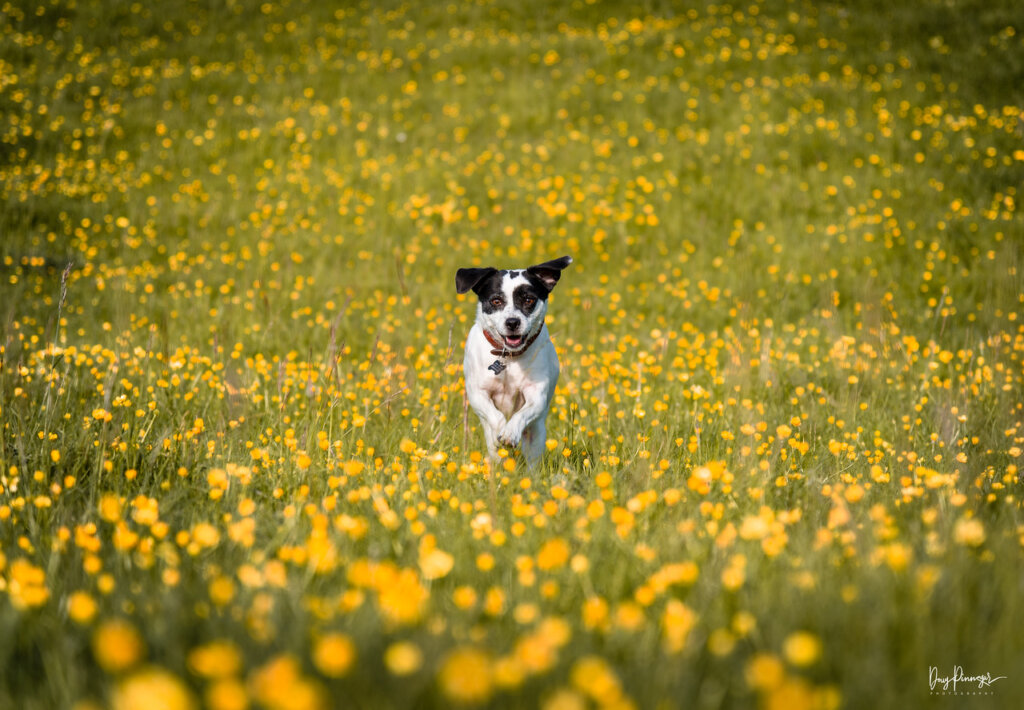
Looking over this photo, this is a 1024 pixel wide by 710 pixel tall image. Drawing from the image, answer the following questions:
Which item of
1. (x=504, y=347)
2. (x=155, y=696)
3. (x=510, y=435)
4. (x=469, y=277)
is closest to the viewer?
(x=155, y=696)

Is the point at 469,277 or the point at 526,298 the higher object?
the point at 469,277

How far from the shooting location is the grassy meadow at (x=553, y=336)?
5.46ft

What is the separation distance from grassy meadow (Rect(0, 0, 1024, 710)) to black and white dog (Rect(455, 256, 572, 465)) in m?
0.25

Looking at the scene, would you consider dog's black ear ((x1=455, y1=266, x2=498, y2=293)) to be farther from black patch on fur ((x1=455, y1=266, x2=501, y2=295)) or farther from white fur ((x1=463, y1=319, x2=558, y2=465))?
white fur ((x1=463, y1=319, x2=558, y2=465))

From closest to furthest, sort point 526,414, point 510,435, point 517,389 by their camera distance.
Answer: point 510,435 → point 526,414 → point 517,389

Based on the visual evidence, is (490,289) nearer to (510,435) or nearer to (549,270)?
(549,270)

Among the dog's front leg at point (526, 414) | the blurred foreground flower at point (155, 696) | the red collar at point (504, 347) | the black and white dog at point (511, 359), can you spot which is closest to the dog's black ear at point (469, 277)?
the black and white dog at point (511, 359)

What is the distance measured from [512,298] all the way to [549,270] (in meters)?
0.38

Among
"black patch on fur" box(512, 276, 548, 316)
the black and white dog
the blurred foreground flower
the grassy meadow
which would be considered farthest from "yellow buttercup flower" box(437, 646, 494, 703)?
"black patch on fur" box(512, 276, 548, 316)

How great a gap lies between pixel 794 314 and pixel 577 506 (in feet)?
18.4

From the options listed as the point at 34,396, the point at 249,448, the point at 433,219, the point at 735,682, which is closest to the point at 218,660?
the point at 735,682

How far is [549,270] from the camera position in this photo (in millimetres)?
4676

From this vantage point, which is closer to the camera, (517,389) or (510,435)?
(510,435)
